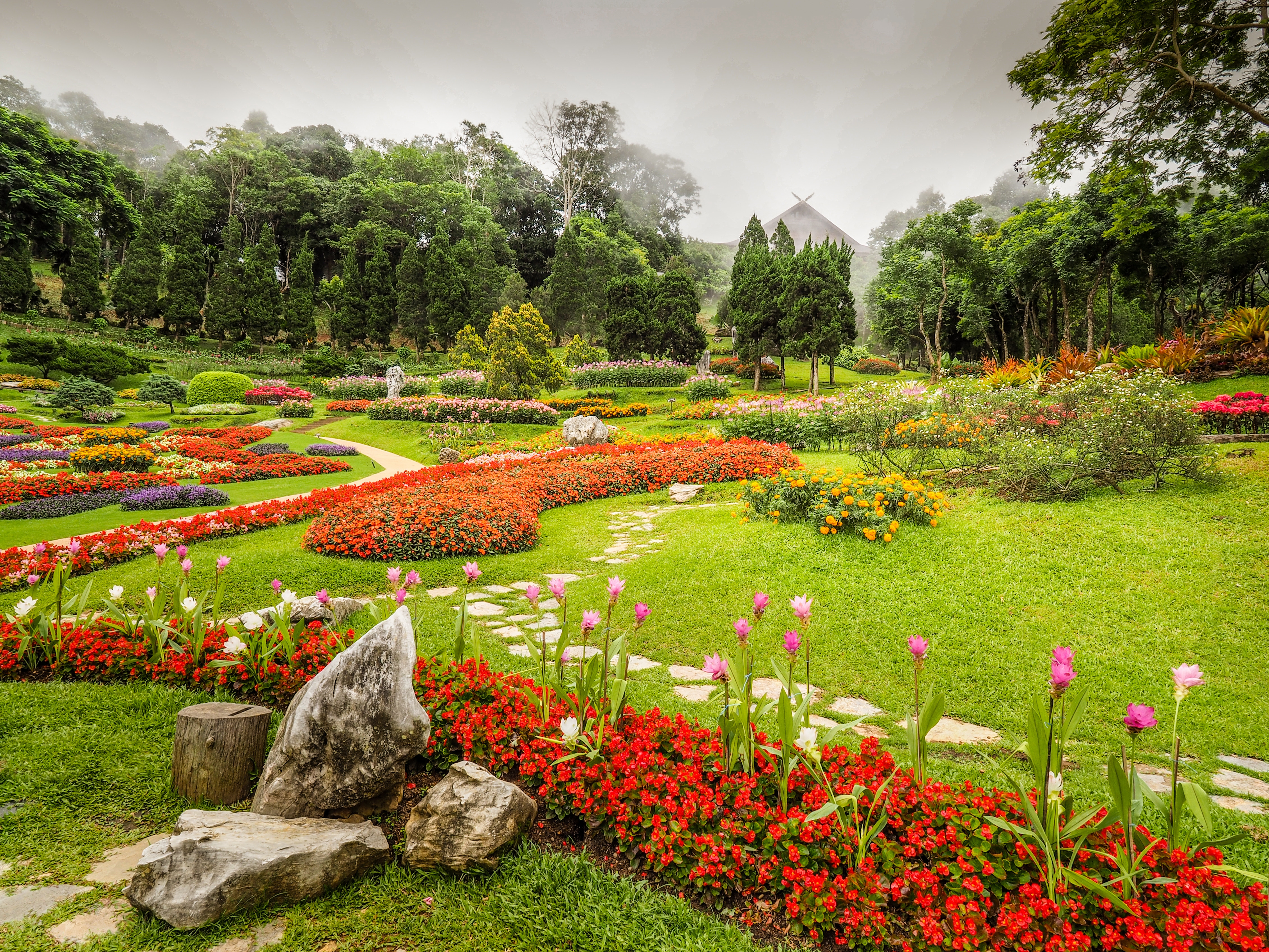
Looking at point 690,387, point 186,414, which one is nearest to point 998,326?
point 690,387

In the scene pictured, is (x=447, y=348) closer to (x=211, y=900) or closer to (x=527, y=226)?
(x=527, y=226)

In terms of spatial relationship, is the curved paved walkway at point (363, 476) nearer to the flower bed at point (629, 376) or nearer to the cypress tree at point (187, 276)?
the flower bed at point (629, 376)

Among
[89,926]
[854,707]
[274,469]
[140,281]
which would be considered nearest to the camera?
[89,926]

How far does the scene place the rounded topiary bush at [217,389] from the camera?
21.6 metres

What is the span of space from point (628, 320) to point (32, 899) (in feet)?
92.3

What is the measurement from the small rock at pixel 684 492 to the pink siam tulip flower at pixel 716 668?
6608mm

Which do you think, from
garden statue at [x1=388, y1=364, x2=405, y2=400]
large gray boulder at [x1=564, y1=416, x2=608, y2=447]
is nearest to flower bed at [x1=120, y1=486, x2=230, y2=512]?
large gray boulder at [x1=564, y1=416, x2=608, y2=447]

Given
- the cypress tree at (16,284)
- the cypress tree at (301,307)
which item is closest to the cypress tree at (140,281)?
the cypress tree at (16,284)

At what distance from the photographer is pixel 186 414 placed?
19.8m

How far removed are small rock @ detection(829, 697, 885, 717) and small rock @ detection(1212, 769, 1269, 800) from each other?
1.44 metres

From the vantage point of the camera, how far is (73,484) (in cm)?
895

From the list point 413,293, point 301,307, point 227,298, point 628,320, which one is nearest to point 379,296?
point 413,293

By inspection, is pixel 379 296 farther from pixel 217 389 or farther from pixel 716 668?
pixel 716 668

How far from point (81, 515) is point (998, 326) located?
37.4 m
